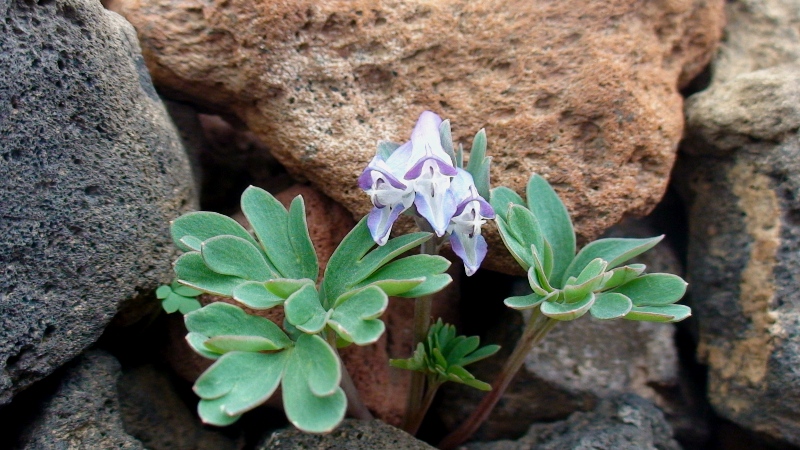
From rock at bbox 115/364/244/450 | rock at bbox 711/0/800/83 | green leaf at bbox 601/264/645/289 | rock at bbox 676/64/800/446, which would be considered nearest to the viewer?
green leaf at bbox 601/264/645/289

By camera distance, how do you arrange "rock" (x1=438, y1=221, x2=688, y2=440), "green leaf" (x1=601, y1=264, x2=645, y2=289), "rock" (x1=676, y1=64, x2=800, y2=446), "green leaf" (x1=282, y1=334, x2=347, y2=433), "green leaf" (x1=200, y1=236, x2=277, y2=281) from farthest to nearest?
"rock" (x1=438, y1=221, x2=688, y2=440) < "rock" (x1=676, y1=64, x2=800, y2=446) < "green leaf" (x1=601, y1=264, x2=645, y2=289) < "green leaf" (x1=200, y1=236, x2=277, y2=281) < "green leaf" (x1=282, y1=334, x2=347, y2=433)

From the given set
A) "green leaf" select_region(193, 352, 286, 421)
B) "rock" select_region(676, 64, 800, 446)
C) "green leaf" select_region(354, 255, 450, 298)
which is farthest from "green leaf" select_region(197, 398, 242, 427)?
"rock" select_region(676, 64, 800, 446)

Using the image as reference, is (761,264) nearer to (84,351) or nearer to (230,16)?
(230,16)

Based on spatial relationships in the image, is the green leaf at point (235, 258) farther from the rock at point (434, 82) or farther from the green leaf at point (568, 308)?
the green leaf at point (568, 308)

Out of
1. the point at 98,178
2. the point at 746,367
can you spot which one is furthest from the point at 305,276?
the point at 746,367

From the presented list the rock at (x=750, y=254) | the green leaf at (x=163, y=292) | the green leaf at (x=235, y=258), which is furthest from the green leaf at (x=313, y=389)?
the rock at (x=750, y=254)

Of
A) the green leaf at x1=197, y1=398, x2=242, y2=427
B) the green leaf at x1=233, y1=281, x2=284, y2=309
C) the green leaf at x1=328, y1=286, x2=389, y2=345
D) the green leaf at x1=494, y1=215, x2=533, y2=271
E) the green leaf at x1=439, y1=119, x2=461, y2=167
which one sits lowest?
the green leaf at x1=197, y1=398, x2=242, y2=427

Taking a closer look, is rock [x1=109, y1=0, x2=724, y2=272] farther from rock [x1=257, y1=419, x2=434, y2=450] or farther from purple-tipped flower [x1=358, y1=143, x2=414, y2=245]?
rock [x1=257, y1=419, x2=434, y2=450]
